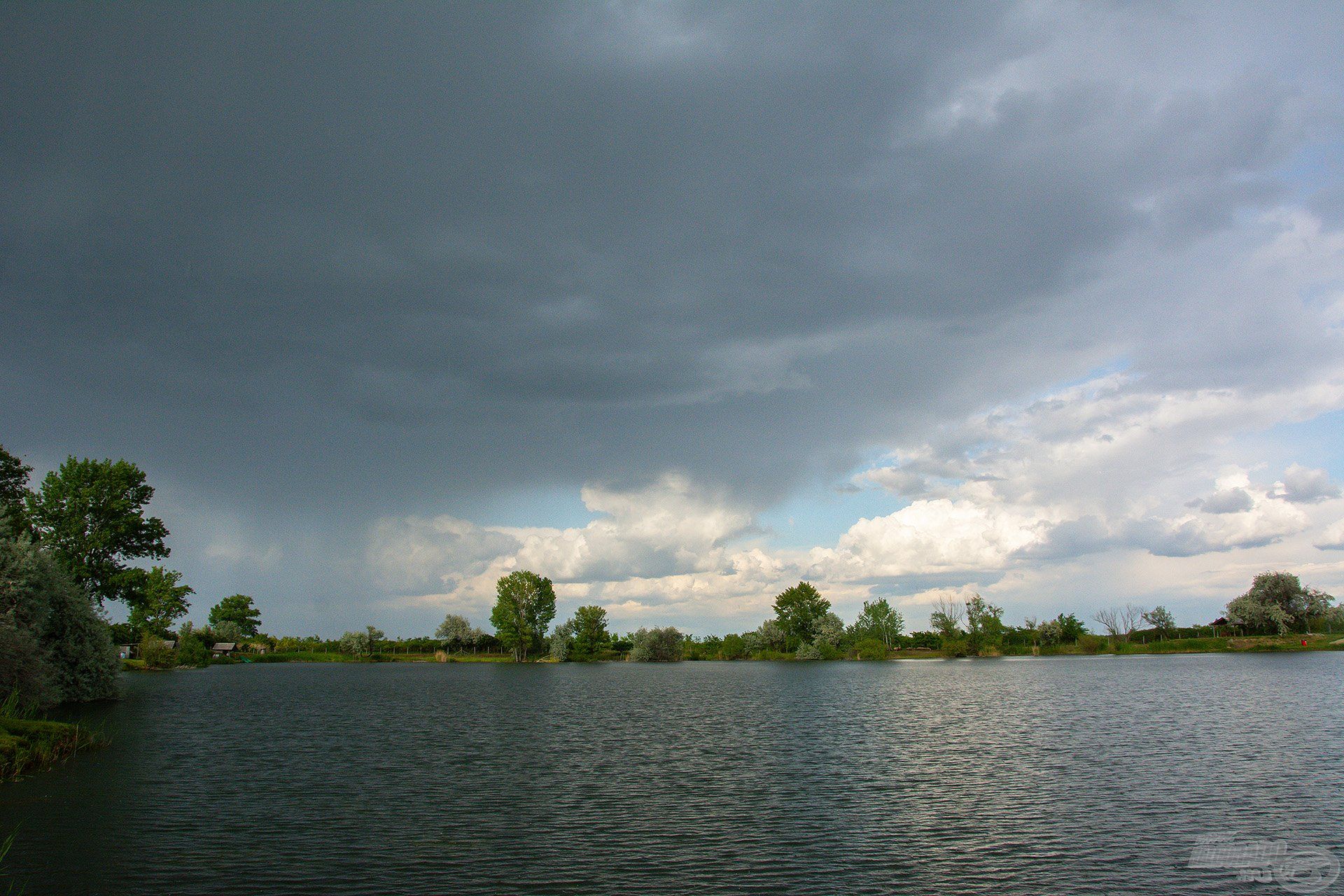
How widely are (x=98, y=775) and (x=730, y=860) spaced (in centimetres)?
3061

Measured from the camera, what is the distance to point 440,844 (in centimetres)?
2348

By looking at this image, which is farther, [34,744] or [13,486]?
[13,486]

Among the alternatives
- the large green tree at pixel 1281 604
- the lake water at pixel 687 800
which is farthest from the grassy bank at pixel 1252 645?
the lake water at pixel 687 800

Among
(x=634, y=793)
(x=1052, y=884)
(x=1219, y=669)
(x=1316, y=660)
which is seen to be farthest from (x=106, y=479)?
(x=1316, y=660)

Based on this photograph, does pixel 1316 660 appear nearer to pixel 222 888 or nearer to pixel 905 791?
pixel 905 791

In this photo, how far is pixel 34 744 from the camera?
35.8m

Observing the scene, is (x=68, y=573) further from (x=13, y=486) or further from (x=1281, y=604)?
(x=1281, y=604)

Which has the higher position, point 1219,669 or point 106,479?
point 106,479

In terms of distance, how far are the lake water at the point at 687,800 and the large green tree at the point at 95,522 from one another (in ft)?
96.6
